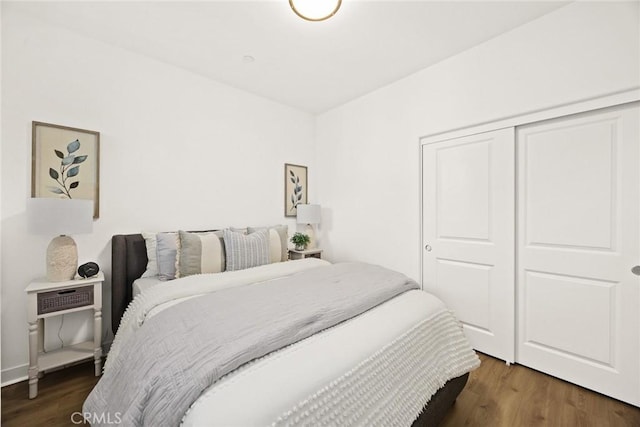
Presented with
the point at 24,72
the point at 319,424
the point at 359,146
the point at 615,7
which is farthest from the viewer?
the point at 359,146

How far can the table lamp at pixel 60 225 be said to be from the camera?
170 cm

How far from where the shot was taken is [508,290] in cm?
219

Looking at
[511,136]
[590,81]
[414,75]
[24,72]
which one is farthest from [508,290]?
[24,72]

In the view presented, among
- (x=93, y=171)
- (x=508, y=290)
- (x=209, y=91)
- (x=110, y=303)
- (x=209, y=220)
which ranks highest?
(x=209, y=91)

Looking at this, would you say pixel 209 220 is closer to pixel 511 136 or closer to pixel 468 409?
pixel 468 409

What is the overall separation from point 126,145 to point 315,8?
1944 mm

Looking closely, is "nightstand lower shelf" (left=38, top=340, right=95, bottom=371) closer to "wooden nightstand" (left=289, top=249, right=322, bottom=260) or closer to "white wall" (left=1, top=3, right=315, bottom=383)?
"white wall" (left=1, top=3, right=315, bottom=383)

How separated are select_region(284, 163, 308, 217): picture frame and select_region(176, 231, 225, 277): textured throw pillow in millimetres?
1341

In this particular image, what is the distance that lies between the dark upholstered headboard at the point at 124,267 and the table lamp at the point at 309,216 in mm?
1744

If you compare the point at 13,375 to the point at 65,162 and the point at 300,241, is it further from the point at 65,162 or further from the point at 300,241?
the point at 300,241

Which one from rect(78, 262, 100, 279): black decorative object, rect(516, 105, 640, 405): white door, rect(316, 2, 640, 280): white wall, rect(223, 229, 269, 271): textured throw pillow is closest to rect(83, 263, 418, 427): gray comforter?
rect(223, 229, 269, 271): textured throw pillow

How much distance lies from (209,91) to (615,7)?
10.9 ft

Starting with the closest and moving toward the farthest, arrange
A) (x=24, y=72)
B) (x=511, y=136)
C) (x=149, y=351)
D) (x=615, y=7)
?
(x=149, y=351) < (x=615, y=7) < (x=24, y=72) < (x=511, y=136)

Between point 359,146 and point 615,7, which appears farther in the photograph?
point 359,146
